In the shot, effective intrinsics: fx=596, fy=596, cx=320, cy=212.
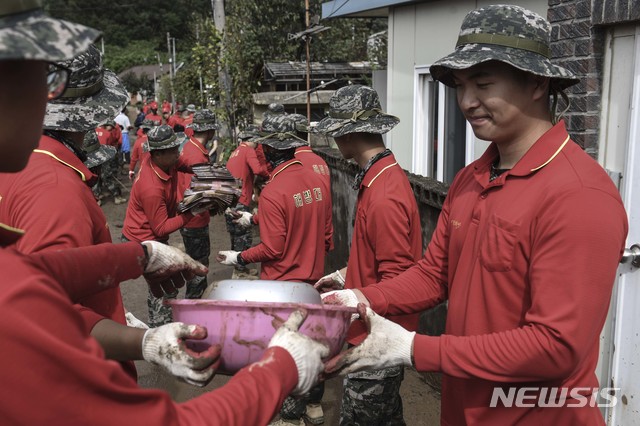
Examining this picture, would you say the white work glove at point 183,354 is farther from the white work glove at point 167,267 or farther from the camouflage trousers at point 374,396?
the camouflage trousers at point 374,396

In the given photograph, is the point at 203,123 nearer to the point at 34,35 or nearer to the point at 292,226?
the point at 292,226

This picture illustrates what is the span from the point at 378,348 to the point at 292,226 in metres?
2.91

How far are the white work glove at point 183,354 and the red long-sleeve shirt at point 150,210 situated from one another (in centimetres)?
463

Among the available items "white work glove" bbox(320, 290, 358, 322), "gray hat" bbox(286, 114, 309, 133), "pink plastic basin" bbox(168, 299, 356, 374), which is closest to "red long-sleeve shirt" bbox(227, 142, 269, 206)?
"gray hat" bbox(286, 114, 309, 133)

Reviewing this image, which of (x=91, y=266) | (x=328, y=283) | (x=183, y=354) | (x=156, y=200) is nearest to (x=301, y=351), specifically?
Result: (x=183, y=354)

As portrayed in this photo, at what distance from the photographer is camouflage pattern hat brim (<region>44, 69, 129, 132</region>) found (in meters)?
2.79

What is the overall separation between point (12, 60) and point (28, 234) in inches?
46.0

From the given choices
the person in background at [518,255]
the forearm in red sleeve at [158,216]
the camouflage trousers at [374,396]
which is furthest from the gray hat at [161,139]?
the person in background at [518,255]

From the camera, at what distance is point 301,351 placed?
1.81m

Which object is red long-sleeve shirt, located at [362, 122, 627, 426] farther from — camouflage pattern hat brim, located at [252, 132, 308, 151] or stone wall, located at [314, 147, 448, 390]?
camouflage pattern hat brim, located at [252, 132, 308, 151]

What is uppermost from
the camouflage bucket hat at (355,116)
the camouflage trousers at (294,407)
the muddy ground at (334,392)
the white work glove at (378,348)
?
the camouflage bucket hat at (355,116)

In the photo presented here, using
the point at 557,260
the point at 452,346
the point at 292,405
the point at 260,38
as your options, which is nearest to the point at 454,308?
the point at 452,346

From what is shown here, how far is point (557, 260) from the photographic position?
191cm

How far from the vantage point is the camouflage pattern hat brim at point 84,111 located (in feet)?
9.17
